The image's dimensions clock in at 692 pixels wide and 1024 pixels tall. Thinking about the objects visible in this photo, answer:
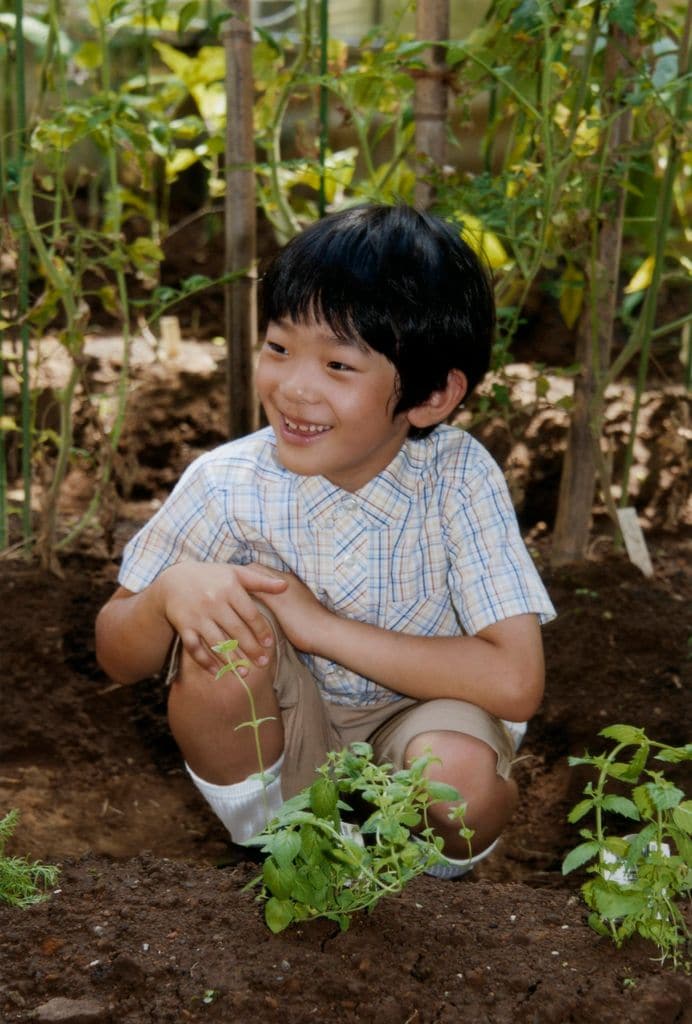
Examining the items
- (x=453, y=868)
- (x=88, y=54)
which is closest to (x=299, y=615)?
(x=453, y=868)

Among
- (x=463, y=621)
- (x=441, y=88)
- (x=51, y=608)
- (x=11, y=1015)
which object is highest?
(x=441, y=88)

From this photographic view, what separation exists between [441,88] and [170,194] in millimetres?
2525

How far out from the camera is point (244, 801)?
1867 millimetres

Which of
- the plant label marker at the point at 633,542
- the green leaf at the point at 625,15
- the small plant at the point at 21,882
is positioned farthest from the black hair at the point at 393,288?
the plant label marker at the point at 633,542

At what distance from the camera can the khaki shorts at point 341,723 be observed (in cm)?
178

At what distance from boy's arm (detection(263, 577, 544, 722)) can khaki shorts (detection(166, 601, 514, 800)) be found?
4cm

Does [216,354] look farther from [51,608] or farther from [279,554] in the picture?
[279,554]

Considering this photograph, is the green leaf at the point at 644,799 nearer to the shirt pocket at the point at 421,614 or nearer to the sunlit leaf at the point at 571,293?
the shirt pocket at the point at 421,614

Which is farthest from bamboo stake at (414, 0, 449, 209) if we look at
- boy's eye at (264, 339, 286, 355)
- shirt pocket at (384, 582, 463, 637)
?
shirt pocket at (384, 582, 463, 637)

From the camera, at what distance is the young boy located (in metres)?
1.70

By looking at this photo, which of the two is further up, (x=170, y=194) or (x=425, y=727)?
(x=170, y=194)

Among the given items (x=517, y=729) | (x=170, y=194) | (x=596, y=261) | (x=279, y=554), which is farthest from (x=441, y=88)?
(x=170, y=194)

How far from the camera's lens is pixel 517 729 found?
6.47 ft

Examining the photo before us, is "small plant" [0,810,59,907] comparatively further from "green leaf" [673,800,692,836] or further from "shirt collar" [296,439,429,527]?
"green leaf" [673,800,692,836]
